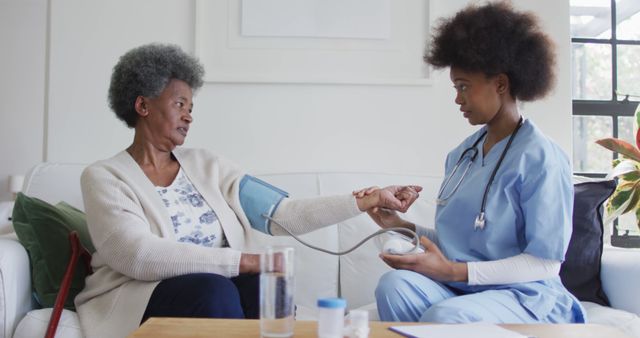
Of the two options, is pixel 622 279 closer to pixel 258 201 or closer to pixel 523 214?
pixel 523 214

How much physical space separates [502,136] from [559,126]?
1084 millimetres

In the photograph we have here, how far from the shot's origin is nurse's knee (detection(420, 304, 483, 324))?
1452mm

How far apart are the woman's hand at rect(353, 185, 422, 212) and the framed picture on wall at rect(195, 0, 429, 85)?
33.3 inches

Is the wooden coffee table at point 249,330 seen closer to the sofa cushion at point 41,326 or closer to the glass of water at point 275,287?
the glass of water at point 275,287

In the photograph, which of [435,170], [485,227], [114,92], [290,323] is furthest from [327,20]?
[290,323]

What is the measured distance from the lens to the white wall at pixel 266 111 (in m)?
2.65

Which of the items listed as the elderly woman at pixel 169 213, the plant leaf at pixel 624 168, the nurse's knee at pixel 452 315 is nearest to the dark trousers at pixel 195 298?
the elderly woman at pixel 169 213

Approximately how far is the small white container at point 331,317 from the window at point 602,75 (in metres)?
2.23

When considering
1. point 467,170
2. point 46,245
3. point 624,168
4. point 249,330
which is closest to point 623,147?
point 624,168

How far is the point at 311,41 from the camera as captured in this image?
2703mm

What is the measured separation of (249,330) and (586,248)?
129 cm

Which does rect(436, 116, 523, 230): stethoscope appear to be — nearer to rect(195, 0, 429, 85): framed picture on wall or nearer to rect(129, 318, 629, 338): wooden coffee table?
rect(129, 318, 629, 338): wooden coffee table

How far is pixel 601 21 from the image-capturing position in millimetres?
3080

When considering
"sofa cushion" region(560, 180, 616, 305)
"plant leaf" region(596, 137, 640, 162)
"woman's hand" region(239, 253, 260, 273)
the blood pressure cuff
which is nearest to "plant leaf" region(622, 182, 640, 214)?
"plant leaf" region(596, 137, 640, 162)
